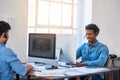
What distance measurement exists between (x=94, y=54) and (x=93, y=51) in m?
0.06

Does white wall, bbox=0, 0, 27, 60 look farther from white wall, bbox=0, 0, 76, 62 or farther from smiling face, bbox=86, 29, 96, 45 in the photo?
smiling face, bbox=86, 29, 96, 45

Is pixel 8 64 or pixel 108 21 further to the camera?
pixel 108 21

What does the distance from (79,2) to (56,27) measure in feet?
2.79

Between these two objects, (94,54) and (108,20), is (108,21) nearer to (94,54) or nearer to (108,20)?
(108,20)

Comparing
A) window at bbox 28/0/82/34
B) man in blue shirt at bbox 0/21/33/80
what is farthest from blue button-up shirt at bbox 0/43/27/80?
window at bbox 28/0/82/34

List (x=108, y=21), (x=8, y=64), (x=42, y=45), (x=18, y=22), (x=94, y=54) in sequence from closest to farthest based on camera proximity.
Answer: (x=8, y=64)
(x=42, y=45)
(x=94, y=54)
(x=18, y=22)
(x=108, y=21)

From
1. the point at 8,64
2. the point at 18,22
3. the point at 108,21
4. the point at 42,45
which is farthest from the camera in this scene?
the point at 108,21

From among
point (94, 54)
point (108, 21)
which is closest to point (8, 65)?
point (94, 54)

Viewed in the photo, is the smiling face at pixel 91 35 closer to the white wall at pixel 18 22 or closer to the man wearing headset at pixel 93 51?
the man wearing headset at pixel 93 51

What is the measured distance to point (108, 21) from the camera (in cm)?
496

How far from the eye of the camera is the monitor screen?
9.54 ft

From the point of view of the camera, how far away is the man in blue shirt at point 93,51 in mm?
3119

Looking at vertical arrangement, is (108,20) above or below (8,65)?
above

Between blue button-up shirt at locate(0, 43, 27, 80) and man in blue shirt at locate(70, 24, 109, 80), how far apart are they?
0.92 meters
